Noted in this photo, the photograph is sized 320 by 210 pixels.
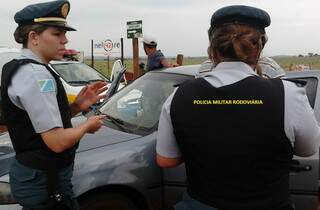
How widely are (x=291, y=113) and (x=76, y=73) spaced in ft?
29.8

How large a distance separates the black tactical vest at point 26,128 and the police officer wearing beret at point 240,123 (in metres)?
0.62

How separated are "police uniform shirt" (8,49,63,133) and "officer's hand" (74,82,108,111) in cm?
47

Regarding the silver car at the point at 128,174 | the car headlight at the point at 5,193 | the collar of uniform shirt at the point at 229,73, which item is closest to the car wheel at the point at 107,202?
the silver car at the point at 128,174

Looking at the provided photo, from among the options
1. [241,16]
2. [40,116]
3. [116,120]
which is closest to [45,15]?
[40,116]

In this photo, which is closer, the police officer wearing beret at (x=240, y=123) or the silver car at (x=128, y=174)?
the police officer wearing beret at (x=240, y=123)

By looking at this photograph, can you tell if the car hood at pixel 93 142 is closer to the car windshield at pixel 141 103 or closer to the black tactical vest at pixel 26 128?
the car windshield at pixel 141 103

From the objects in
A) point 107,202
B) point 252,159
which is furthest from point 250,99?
point 107,202

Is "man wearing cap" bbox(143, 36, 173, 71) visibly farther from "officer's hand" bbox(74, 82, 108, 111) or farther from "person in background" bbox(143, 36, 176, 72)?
"officer's hand" bbox(74, 82, 108, 111)

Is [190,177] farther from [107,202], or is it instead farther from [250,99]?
[107,202]

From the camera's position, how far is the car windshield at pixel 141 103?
11.7ft

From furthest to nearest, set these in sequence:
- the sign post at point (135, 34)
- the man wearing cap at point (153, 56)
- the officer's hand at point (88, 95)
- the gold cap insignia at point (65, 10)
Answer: the sign post at point (135, 34) → the man wearing cap at point (153, 56) → the officer's hand at point (88, 95) → the gold cap insignia at point (65, 10)

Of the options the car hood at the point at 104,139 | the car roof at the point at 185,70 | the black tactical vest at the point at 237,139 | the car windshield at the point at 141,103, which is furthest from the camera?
the car roof at the point at 185,70

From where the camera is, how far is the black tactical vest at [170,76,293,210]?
168 cm

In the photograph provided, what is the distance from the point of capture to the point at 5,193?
2811 mm
